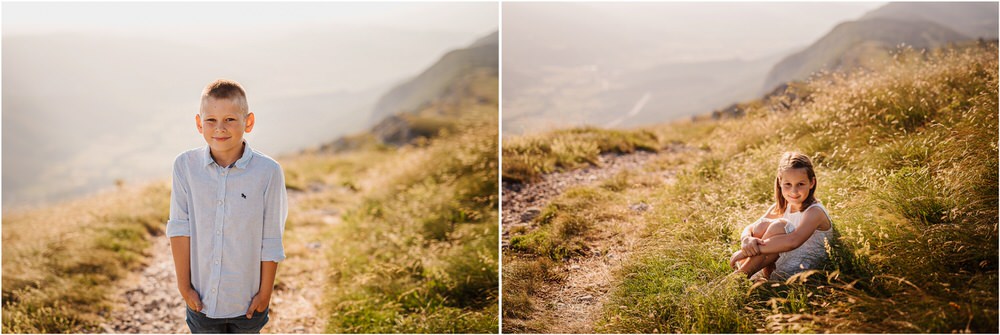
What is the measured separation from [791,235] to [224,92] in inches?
118

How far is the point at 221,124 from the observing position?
2.78 m

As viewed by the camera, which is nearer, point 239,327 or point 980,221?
point 239,327

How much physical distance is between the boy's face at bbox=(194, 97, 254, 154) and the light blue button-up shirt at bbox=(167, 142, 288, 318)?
8cm

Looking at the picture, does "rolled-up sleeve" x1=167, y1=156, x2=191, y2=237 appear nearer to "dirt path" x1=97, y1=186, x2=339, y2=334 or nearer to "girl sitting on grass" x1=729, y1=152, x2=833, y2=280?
"dirt path" x1=97, y1=186, x2=339, y2=334

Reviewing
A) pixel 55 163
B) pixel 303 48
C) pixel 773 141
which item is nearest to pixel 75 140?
pixel 55 163

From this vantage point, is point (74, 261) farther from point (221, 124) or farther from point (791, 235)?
point (791, 235)

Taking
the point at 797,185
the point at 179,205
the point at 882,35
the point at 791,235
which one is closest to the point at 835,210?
the point at 797,185

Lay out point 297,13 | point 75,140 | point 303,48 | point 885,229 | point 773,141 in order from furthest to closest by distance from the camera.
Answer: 1. point 75,140
2. point 303,48
3. point 297,13
4. point 773,141
5. point 885,229

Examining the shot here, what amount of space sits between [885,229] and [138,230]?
Answer: 7.00 meters

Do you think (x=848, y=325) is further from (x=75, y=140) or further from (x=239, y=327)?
(x=75, y=140)

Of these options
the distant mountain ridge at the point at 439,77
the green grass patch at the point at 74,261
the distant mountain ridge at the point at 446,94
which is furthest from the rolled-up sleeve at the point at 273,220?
the distant mountain ridge at the point at 439,77

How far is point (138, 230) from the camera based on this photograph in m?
6.62

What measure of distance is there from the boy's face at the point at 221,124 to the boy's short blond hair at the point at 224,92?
0.02m

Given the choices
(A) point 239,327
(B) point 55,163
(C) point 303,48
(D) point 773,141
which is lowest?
(B) point 55,163
